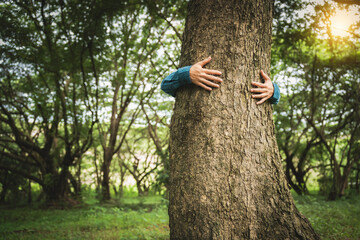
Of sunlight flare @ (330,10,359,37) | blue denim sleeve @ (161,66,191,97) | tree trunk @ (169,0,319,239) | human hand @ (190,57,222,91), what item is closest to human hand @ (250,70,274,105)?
tree trunk @ (169,0,319,239)

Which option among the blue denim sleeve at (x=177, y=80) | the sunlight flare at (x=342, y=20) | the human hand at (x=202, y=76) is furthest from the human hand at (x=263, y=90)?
the sunlight flare at (x=342, y=20)

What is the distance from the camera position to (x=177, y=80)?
1.99 metres

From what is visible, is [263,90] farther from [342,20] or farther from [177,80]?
[342,20]

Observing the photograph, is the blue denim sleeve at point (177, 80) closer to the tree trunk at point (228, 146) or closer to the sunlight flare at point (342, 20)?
the tree trunk at point (228, 146)

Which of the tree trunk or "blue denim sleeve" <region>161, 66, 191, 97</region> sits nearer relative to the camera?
the tree trunk

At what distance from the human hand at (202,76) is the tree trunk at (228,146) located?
6 centimetres

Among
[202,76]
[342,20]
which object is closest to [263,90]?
[202,76]

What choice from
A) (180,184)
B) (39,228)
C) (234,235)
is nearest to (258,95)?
(180,184)

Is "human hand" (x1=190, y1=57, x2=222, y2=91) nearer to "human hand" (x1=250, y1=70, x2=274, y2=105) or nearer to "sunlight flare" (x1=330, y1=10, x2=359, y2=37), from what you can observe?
"human hand" (x1=250, y1=70, x2=274, y2=105)

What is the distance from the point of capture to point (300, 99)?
30.9 feet

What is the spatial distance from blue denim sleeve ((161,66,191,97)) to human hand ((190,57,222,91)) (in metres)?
0.05

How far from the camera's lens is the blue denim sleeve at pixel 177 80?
6.29ft

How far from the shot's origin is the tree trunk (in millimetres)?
1677

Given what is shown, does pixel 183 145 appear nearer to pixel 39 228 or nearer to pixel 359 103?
pixel 39 228
